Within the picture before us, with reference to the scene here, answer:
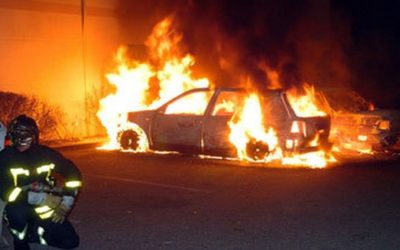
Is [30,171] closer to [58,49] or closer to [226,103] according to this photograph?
[226,103]

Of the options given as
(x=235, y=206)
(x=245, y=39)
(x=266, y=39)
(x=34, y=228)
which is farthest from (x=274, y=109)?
(x=266, y=39)

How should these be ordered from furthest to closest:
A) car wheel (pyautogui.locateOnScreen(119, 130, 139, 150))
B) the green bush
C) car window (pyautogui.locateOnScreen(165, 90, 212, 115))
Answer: the green bush
car wheel (pyautogui.locateOnScreen(119, 130, 139, 150))
car window (pyautogui.locateOnScreen(165, 90, 212, 115))

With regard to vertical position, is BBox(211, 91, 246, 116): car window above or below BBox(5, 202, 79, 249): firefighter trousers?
above

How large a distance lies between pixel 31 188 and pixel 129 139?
27.1 feet

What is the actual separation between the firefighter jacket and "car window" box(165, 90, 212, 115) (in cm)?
711

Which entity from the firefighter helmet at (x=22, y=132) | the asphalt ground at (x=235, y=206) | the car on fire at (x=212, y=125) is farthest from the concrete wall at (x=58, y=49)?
the firefighter helmet at (x=22, y=132)

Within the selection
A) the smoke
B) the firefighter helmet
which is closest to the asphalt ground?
the firefighter helmet

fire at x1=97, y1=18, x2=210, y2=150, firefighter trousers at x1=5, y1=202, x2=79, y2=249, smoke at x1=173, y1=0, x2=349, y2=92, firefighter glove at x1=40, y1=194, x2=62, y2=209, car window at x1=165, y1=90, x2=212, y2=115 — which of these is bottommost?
firefighter trousers at x1=5, y1=202, x2=79, y2=249

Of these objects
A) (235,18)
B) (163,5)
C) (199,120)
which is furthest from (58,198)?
(235,18)

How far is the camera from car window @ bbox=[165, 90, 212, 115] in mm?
13250

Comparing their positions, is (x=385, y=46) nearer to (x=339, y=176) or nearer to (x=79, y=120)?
(x=79, y=120)

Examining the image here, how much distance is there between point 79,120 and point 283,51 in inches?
278

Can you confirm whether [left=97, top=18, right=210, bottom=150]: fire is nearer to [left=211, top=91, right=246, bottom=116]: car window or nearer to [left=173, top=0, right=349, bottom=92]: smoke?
[left=173, top=0, right=349, bottom=92]: smoke

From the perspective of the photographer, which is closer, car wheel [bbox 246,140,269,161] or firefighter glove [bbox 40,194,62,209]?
firefighter glove [bbox 40,194,62,209]
